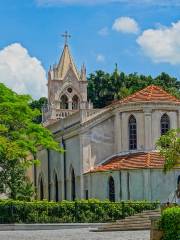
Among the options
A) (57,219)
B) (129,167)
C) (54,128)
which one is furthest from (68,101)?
(57,219)

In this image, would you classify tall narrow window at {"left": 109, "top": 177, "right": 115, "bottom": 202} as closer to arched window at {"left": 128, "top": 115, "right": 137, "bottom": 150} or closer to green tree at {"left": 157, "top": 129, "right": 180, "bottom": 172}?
arched window at {"left": 128, "top": 115, "right": 137, "bottom": 150}

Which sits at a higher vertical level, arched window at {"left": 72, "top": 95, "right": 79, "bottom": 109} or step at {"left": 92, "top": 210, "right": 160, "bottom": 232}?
arched window at {"left": 72, "top": 95, "right": 79, "bottom": 109}

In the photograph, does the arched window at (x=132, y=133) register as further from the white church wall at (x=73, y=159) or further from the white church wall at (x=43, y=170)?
the white church wall at (x=43, y=170)

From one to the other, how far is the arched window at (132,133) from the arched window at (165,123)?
7.25ft

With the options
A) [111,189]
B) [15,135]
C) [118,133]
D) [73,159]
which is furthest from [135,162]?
[15,135]

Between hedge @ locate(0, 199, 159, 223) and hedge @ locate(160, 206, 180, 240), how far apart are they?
22371 millimetres

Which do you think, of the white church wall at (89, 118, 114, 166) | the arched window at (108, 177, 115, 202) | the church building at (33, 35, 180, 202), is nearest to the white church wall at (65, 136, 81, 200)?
the church building at (33, 35, 180, 202)

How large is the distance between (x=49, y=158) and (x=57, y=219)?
2043 cm

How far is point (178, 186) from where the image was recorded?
165 ft

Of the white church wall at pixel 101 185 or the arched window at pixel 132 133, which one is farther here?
the arched window at pixel 132 133

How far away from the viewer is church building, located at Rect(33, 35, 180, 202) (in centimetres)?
5138

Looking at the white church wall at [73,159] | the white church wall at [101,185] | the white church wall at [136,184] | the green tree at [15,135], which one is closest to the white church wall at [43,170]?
the white church wall at [73,159]

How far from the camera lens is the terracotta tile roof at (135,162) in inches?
2023

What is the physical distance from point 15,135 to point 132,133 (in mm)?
11110
